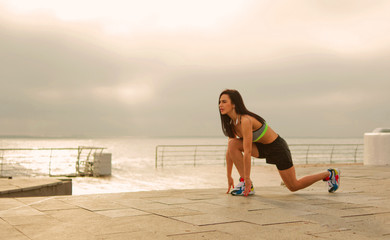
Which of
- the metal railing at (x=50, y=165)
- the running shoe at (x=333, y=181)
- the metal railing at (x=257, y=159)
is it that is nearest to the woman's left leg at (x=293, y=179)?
the running shoe at (x=333, y=181)

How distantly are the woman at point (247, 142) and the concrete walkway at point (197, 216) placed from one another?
0.18 m

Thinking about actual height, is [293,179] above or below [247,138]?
below

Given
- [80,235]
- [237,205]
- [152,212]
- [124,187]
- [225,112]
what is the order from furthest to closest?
[124,187], [225,112], [237,205], [152,212], [80,235]

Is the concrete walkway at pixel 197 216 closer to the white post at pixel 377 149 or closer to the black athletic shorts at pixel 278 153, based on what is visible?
the black athletic shorts at pixel 278 153

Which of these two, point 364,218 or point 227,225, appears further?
point 364,218

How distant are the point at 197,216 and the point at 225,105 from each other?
1269 mm

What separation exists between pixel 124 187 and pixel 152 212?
6771 millimetres

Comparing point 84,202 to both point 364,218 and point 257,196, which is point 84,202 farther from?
point 364,218

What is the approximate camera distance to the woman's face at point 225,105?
4.05 metres

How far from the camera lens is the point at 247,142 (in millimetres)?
3998

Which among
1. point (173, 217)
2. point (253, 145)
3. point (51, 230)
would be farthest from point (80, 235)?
point (253, 145)

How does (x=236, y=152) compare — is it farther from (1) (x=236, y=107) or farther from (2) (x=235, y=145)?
(1) (x=236, y=107)

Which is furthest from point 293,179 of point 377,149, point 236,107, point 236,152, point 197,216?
point 377,149

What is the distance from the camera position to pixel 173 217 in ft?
10.2
